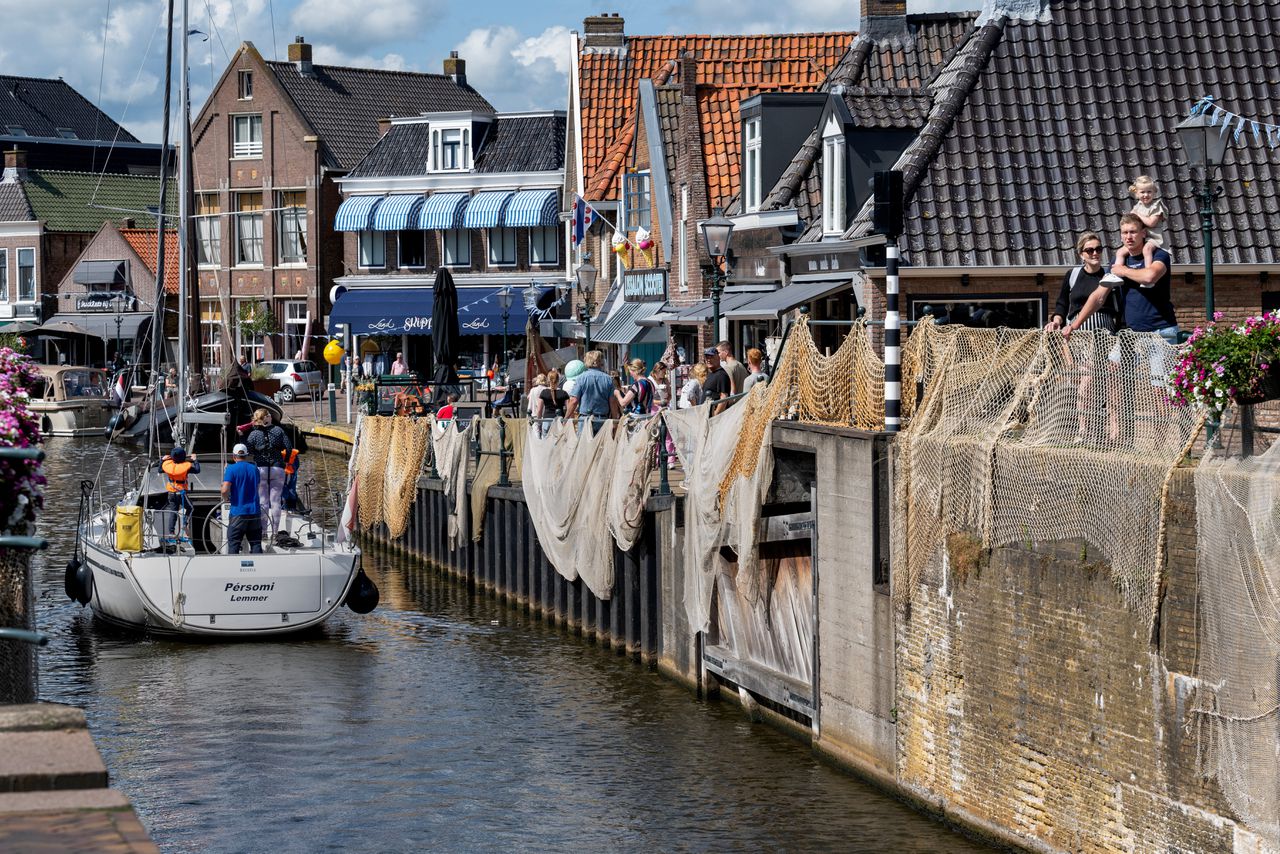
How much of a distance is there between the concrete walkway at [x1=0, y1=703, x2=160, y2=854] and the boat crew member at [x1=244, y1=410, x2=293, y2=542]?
17.2 meters

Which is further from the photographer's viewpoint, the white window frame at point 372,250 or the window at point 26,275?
the window at point 26,275

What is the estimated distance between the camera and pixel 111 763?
1664cm

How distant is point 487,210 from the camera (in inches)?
2648

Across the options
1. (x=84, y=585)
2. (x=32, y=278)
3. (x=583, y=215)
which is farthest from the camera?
(x=32, y=278)

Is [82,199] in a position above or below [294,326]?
above

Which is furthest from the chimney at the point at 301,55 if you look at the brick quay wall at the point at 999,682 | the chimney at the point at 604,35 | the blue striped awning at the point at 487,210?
the brick quay wall at the point at 999,682

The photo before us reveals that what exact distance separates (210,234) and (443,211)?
1284 cm

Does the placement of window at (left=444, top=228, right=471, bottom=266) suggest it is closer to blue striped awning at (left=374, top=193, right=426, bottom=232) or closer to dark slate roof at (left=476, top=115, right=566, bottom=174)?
blue striped awning at (left=374, top=193, right=426, bottom=232)

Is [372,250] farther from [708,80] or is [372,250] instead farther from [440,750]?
[440,750]

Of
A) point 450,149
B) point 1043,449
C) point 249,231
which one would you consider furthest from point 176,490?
point 249,231

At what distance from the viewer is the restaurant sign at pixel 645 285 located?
4225 centimetres

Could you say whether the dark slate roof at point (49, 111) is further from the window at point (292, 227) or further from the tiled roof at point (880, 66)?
the tiled roof at point (880, 66)

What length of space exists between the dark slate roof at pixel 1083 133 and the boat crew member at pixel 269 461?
28.6ft

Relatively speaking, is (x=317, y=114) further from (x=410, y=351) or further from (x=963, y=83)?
(x=963, y=83)
